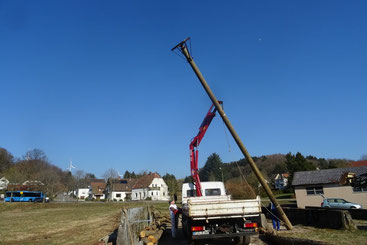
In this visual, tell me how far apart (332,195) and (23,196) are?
53872 millimetres

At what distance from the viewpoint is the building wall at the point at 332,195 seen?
89.3ft

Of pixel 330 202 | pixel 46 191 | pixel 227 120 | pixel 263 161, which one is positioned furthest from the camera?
pixel 263 161

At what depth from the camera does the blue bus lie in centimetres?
5066

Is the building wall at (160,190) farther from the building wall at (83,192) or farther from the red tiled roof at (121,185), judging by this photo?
the building wall at (83,192)

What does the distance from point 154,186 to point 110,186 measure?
14.9 meters

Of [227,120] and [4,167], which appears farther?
[4,167]

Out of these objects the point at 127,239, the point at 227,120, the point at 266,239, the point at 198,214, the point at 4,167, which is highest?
the point at 4,167

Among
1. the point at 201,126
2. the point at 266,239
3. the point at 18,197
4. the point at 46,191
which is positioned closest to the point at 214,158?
the point at 46,191

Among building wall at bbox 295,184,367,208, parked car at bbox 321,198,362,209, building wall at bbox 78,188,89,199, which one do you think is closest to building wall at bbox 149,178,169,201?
building wall at bbox 78,188,89,199

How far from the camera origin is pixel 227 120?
1273 cm

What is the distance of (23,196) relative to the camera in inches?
2035

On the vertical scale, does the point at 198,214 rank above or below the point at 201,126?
below

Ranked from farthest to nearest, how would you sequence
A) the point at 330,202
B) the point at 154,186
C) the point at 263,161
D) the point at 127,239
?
1. the point at 263,161
2. the point at 154,186
3. the point at 330,202
4. the point at 127,239

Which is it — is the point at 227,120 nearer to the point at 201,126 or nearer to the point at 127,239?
the point at 201,126
